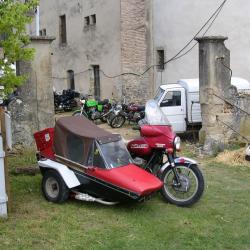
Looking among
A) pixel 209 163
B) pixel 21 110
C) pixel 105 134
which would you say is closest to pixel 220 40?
pixel 209 163

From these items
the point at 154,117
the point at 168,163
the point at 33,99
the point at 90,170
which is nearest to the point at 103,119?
the point at 33,99

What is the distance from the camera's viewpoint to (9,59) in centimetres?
631

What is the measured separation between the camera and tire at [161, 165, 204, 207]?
6738 mm

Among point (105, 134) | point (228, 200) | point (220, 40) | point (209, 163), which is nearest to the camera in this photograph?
point (105, 134)

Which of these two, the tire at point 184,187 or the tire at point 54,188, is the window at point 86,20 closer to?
the tire at point 54,188

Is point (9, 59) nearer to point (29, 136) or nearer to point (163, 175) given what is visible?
point (163, 175)

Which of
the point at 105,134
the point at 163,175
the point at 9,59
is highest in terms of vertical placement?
the point at 9,59

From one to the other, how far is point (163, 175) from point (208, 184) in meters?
1.82

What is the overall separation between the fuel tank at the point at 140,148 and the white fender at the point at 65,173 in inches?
40.0

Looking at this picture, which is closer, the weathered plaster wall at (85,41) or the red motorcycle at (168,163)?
the red motorcycle at (168,163)

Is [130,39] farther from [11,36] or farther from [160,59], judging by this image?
[11,36]

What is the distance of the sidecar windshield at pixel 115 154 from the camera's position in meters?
6.47

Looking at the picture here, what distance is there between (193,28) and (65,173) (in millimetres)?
12326

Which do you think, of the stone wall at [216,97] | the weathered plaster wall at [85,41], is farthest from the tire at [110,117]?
the stone wall at [216,97]
